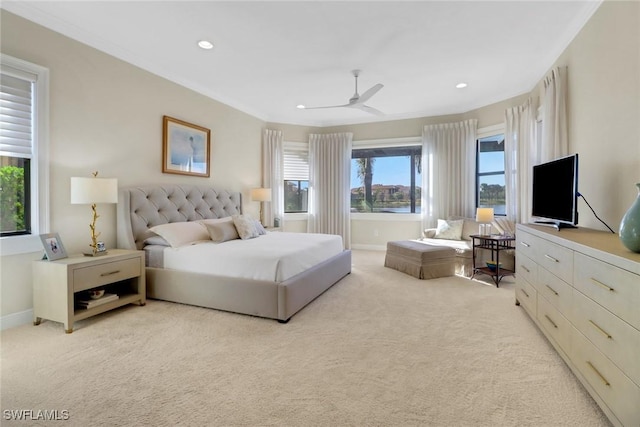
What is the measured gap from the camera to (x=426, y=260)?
13.3ft

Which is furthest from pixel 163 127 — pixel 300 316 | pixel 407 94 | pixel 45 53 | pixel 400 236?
pixel 400 236

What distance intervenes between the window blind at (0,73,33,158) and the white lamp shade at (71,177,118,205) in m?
0.51

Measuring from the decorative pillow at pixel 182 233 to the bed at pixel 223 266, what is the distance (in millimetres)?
44

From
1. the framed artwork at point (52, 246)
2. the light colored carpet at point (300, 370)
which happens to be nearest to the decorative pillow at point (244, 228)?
A: the light colored carpet at point (300, 370)

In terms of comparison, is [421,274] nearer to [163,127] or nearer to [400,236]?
[400,236]

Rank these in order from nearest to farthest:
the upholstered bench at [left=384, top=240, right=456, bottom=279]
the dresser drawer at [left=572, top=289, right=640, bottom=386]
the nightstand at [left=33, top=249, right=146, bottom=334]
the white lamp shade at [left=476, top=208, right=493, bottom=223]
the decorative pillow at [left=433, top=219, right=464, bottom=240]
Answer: the dresser drawer at [left=572, top=289, right=640, bottom=386] < the nightstand at [left=33, top=249, right=146, bottom=334] < the upholstered bench at [left=384, top=240, right=456, bottom=279] < the white lamp shade at [left=476, top=208, right=493, bottom=223] < the decorative pillow at [left=433, top=219, right=464, bottom=240]

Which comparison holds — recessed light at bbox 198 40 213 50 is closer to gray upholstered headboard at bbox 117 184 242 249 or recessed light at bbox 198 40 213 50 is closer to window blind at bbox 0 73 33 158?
window blind at bbox 0 73 33 158

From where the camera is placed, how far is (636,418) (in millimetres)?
1186

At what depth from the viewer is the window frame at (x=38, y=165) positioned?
258 centimetres

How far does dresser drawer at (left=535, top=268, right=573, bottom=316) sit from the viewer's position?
5.94 feet

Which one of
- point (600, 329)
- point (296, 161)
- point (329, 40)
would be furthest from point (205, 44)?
point (600, 329)

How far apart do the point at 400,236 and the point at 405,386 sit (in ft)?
14.8

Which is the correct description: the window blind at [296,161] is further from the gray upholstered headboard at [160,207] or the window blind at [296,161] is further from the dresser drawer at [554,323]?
the dresser drawer at [554,323]

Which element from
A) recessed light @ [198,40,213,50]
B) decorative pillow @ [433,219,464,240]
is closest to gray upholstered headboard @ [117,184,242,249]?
recessed light @ [198,40,213,50]
